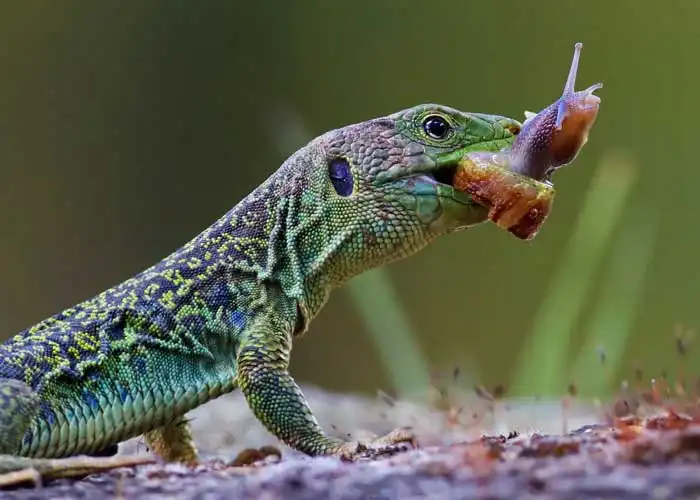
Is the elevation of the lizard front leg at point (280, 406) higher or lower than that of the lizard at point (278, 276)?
lower

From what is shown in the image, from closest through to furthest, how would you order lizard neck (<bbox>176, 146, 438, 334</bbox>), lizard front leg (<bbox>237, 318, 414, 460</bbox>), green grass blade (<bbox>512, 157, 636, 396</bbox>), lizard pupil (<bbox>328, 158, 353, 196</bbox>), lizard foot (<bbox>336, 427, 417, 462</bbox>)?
1. lizard foot (<bbox>336, 427, 417, 462</bbox>)
2. lizard front leg (<bbox>237, 318, 414, 460</bbox>)
3. lizard neck (<bbox>176, 146, 438, 334</bbox>)
4. lizard pupil (<bbox>328, 158, 353, 196</bbox>)
5. green grass blade (<bbox>512, 157, 636, 396</bbox>)

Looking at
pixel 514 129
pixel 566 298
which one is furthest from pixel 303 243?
pixel 566 298

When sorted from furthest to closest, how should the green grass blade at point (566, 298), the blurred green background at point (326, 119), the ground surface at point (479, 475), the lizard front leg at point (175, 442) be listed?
the blurred green background at point (326, 119)
the green grass blade at point (566, 298)
the lizard front leg at point (175, 442)
the ground surface at point (479, 475)

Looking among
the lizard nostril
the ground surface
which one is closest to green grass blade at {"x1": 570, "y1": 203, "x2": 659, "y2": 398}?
the lizard nostril

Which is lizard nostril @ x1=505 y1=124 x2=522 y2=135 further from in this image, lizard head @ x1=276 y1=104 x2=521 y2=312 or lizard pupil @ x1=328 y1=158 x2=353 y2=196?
lizard pupil @ x1=328 y1=158 x2=353 y2=196

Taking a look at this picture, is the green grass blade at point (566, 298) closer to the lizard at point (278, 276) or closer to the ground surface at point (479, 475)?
the lizard at point (278, 276)

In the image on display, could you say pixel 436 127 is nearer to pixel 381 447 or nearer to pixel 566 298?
pixel 381 447

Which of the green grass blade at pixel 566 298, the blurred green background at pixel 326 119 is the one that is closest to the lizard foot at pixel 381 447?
the green grass blade at pixel 566 298
